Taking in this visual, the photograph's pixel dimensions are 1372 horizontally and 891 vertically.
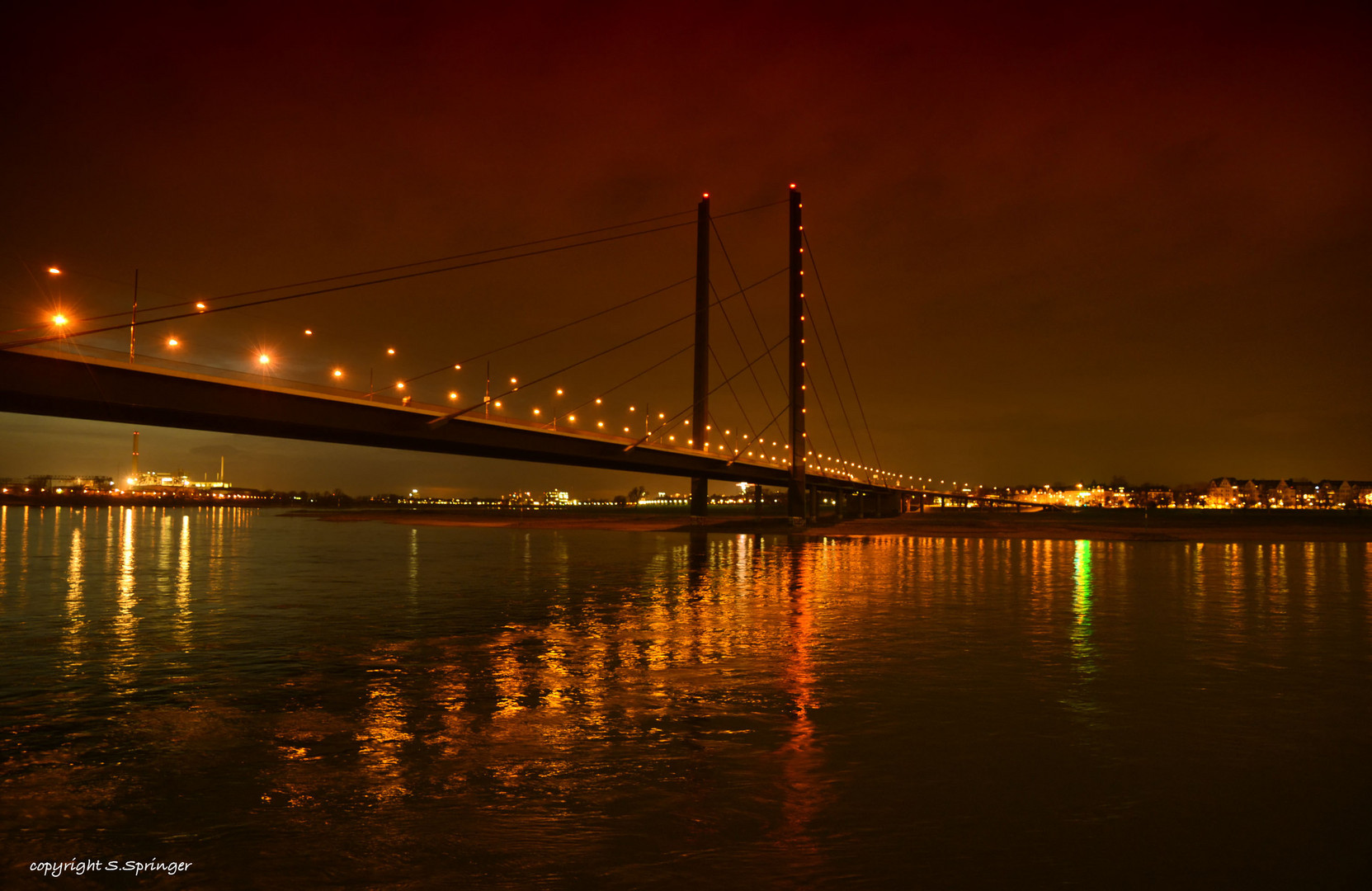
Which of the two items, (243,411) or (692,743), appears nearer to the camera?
(692,743)

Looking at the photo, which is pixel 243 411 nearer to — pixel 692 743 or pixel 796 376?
pixel 692 743

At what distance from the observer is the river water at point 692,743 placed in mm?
7273

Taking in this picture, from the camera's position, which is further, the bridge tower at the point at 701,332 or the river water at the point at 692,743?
the bridge tower at the point at 701,332

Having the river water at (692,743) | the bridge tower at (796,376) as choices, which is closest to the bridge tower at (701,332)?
the bridge tower at (796,376)

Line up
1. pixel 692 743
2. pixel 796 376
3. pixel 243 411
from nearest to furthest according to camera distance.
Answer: pixel 692 743
pixel 243 411
pixel 796 376

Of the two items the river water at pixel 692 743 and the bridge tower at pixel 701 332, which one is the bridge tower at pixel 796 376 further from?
the river water at pixel 692 743

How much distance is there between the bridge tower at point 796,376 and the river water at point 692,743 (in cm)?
4805

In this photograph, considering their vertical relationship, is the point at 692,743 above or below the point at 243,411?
below

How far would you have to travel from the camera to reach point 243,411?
31.8m

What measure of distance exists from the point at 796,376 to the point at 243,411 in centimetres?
4936

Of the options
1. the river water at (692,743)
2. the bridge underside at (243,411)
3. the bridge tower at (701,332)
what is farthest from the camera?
the bridge tower at (701,332)

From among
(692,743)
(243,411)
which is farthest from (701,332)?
(692,743)

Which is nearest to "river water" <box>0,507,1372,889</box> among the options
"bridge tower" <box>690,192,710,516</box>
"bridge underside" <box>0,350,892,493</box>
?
"bridge underside" <box>0,350,892,493</box>

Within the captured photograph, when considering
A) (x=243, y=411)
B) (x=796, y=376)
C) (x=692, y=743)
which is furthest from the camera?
(x=796, y=376)
